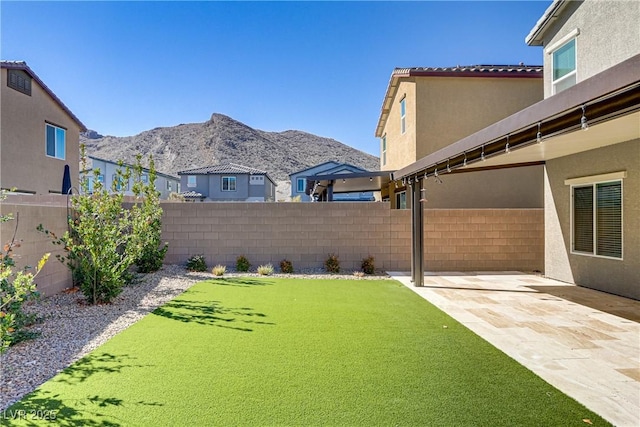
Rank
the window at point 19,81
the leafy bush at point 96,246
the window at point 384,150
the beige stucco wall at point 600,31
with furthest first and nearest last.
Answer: the window at point 384,150, the window at point 19,81, the beige stucco wall at point 600,31, the leafy bush at point 96,246

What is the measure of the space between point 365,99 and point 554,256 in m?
19.4

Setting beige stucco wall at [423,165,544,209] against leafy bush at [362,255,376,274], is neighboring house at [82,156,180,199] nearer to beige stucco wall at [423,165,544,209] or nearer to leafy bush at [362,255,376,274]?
leafy bush at [362,255,376,274]

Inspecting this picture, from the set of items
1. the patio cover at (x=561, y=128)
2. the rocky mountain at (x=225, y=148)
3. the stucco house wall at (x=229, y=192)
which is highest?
the rocky mountain at (x=225, y=148)

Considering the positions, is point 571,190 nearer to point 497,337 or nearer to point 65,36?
point 497,337

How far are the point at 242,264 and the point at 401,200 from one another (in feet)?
24.4

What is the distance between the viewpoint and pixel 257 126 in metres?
96.1

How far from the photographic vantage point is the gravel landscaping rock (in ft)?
12.4

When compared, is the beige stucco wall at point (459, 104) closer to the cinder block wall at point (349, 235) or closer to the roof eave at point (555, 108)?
the cinder block wall at point (349, 235)

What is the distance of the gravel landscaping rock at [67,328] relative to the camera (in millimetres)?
3766

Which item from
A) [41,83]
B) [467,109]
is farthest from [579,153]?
[41,83]

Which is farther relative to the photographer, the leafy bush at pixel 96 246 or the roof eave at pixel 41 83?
the roof eave at pixel 41 83

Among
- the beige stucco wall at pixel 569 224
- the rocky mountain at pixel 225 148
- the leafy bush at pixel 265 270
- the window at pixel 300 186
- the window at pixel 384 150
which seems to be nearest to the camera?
the beige stucco wall at pixel 569 224

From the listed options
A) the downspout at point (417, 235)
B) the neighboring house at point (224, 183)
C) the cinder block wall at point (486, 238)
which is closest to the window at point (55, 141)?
the downspout at point (417, 235)

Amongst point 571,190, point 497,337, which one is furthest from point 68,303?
point 571,190
